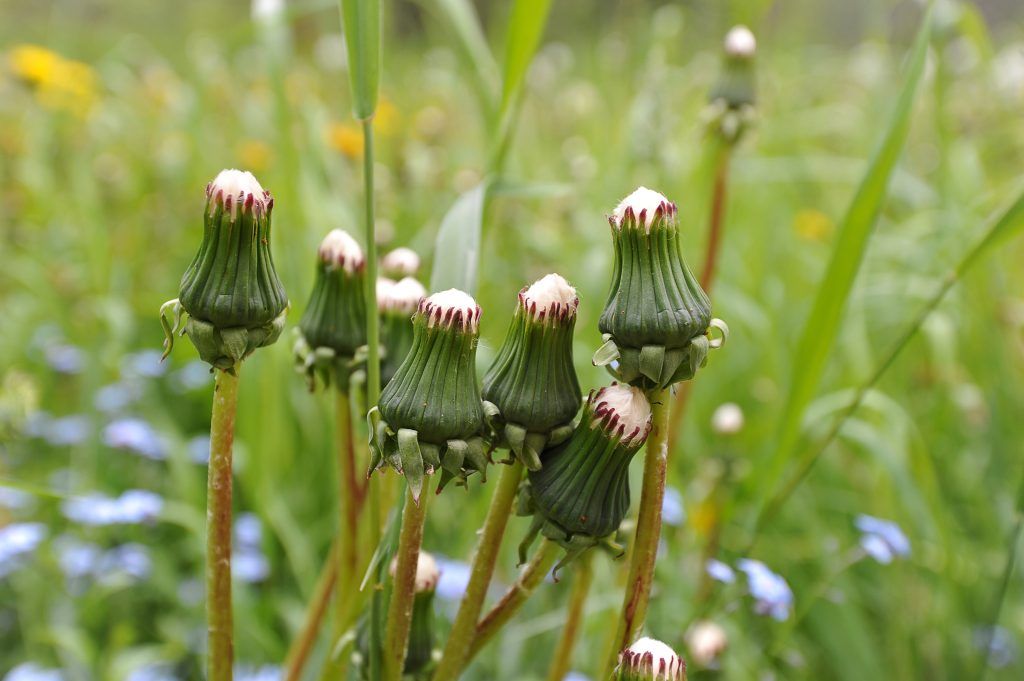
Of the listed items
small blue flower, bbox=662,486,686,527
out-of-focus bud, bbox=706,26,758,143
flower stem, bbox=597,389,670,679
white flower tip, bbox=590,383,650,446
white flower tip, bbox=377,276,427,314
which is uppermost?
out-of-focus bud, bbox=706,26,758,143

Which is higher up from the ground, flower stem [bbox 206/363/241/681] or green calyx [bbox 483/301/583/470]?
green calyx [bbox 483/301/583/470]

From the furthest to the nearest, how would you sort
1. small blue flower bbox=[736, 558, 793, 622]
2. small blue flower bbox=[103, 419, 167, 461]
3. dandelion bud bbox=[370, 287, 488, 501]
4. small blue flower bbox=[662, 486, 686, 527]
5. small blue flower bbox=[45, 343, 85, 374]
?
small blue flower bbox=[45, 343, 85, 374] → small blue flower bbox=[103, 419, 167, 461] → small blue flower bbox=[662, 486, 686, 527] → small blue flower bbox=[736, 558, 793, 622] → dandelion bud bbox=[370, 287, 488, 501]

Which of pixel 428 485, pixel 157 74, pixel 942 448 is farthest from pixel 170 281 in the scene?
pixel 428 485

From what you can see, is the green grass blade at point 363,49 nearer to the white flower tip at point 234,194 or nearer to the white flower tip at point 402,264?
the white flower tip at point 234,194

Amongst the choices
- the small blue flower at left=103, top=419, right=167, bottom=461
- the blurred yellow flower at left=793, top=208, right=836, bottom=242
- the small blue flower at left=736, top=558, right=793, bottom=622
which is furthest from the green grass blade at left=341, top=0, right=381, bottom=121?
the blurred yellow flower at left=793, top=208, right=836, bottom=242

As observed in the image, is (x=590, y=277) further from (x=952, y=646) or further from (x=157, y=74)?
(x=157, y=74)

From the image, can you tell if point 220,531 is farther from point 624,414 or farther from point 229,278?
point 624,414

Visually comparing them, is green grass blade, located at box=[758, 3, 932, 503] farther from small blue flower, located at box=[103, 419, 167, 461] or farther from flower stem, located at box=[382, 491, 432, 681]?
small blue flower, located at box=[103, 419, 167, 461]

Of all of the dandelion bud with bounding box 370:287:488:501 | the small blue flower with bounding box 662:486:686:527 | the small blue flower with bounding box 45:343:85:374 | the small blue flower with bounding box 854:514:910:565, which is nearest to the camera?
the dandelion bud with bounding box 370:287:488:501
